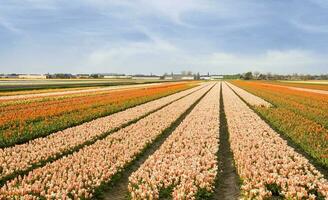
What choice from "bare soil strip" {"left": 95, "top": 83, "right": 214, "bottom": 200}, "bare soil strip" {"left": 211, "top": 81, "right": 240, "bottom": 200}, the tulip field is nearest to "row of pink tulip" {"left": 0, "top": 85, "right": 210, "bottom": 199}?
the tulip field

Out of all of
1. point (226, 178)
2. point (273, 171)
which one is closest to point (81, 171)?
point (226, 178)

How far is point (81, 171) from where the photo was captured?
1056 cm

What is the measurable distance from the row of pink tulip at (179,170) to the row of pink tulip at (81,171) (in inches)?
35.9

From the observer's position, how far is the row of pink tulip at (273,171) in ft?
29.3

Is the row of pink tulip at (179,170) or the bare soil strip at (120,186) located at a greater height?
the row of pink tulip at (179,170)

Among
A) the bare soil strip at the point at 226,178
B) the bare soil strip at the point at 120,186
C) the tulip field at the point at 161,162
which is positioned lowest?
Result: the bare soil strip at the point at 226,178

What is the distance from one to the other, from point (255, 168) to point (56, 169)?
571cm

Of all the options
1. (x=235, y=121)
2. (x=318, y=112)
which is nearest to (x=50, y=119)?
(x=235, y=121)

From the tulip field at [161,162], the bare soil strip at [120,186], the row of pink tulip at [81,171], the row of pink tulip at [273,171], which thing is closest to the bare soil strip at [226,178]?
the tulip field at [161,162]

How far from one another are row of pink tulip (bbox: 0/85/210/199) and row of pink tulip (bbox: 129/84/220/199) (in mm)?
912

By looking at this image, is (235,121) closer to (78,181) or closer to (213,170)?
(213,170)

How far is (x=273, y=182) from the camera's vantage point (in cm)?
961

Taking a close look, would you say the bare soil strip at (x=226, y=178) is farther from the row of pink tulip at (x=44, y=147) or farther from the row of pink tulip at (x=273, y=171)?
the row of pink tulip at (x=44, y=147)


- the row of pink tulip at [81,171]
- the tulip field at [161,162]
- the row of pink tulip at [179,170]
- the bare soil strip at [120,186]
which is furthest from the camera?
the bare soil strip at [120,186]
